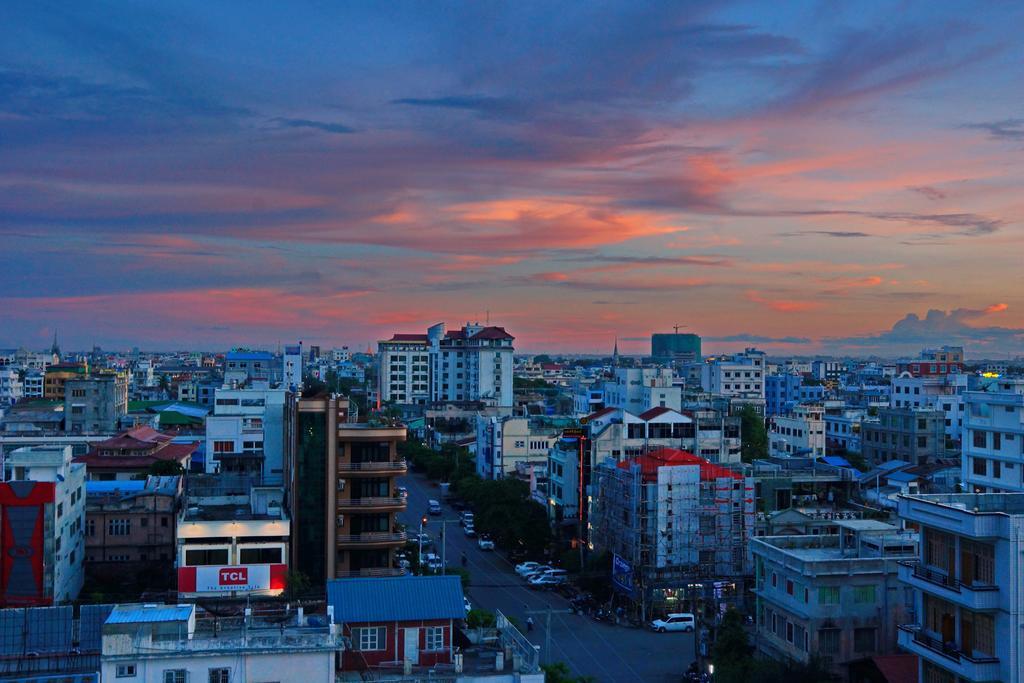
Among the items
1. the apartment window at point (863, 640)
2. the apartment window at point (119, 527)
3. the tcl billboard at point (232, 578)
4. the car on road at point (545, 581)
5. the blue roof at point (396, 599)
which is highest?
the blue roof at point (396, 599)

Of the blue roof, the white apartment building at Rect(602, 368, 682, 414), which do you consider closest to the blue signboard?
the blue roof

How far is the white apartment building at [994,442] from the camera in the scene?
2519 cm

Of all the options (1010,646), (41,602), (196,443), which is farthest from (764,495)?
(196,443)

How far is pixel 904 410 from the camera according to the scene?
45375 mm

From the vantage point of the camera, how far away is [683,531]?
2867 centimetres

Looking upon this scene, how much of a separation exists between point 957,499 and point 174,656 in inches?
450

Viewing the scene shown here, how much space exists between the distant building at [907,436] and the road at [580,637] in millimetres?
20312

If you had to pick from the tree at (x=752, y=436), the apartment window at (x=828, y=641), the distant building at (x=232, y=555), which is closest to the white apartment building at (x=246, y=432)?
the distant building at (x=232, y=555)

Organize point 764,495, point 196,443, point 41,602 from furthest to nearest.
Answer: point 196,443
point 764,495
point 41,602

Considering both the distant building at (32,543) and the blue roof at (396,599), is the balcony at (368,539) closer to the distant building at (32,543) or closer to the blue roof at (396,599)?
the distant building at (32,543)

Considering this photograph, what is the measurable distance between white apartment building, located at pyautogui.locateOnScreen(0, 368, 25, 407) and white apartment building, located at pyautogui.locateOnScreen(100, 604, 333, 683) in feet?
247

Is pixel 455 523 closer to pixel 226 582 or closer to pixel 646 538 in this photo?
pixel 646 538

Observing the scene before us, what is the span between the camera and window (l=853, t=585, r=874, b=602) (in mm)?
18434

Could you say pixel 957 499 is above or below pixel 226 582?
above
